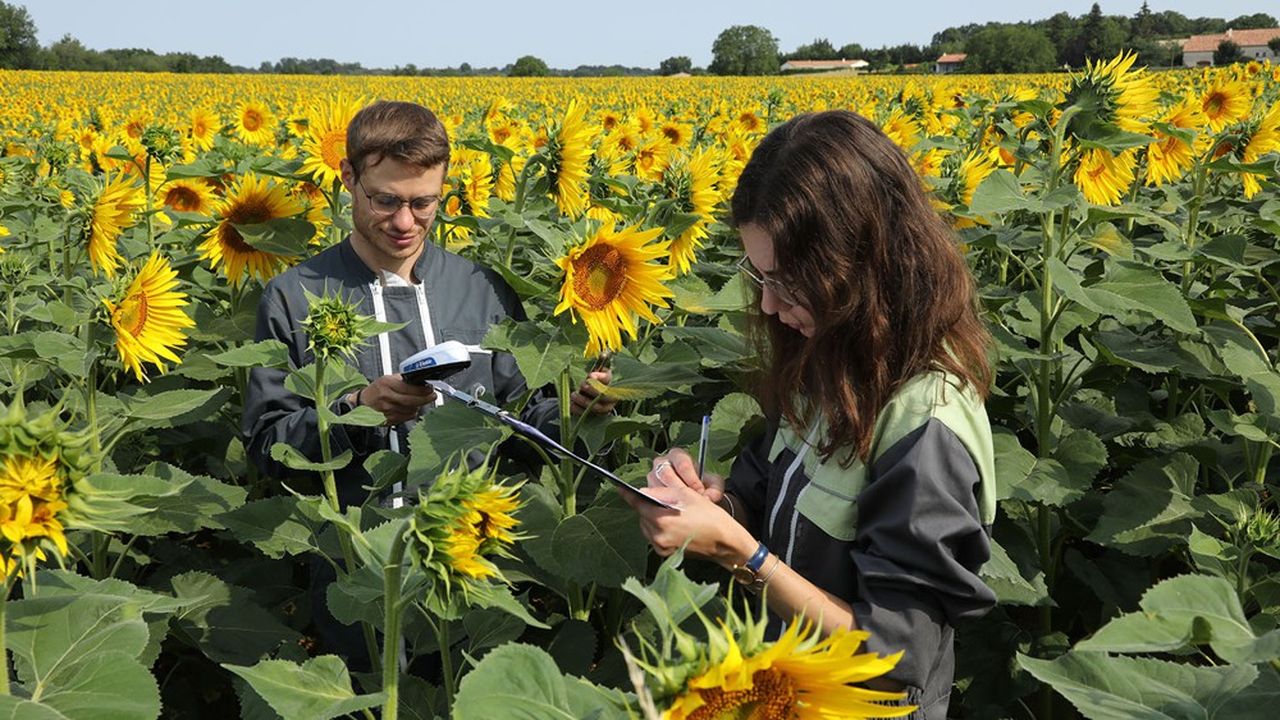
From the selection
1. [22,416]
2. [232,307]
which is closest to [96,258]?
[232,307]

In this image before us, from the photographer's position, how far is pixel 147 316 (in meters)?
2.54

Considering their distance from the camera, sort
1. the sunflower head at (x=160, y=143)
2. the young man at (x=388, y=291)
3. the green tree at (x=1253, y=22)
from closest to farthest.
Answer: the young man at (x=388, y=291) → the sunflower head at (x=160, y=143) → the green tree at (x=1253, y=22)

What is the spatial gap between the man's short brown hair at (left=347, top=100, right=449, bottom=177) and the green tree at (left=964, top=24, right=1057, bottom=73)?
1389 inches

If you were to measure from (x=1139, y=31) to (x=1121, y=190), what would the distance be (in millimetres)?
51995

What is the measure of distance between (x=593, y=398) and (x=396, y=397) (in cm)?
41

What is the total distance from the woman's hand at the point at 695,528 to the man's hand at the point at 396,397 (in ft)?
2.03

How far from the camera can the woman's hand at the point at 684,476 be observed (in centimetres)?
189

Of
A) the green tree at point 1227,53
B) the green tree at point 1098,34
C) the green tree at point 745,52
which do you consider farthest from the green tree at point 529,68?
the green tree at point 1227,53

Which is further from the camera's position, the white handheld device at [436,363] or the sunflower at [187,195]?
the sunflower at [187,195]

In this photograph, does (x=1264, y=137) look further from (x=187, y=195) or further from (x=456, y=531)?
(x=187, y=195)

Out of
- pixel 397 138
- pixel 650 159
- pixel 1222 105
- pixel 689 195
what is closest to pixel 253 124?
pixel 650 159

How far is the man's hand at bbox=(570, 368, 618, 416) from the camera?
7.69 feet

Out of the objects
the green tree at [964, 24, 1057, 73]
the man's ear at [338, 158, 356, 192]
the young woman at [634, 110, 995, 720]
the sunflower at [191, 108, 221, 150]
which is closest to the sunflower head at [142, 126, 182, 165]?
the sunflower at [191, 108, 221, 150]

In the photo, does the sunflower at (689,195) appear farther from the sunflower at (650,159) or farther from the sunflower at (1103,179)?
the sunflower at (650,159)
